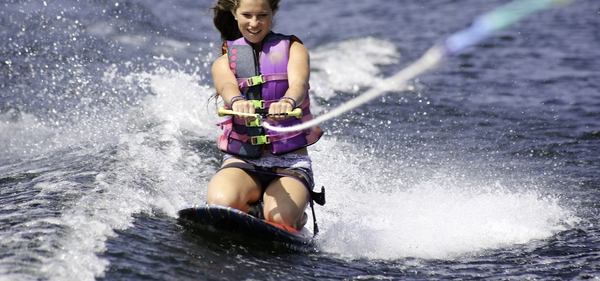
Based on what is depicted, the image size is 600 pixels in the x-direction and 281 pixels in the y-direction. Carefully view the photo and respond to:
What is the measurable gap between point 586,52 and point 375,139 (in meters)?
5.97

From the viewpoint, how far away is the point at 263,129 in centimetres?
548

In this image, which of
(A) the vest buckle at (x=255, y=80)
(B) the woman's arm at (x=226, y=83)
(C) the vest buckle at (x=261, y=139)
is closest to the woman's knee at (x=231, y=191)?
(C) the vest buckle at (x=261, y=139)

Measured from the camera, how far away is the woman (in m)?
5.39

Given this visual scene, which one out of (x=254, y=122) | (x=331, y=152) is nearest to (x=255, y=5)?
(x=254, y=122)

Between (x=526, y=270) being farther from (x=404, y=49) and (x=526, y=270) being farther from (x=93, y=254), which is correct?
(x=404, y=49)

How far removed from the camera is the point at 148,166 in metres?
6.71

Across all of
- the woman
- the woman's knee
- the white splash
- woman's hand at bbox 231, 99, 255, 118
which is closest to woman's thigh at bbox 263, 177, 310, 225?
the woman

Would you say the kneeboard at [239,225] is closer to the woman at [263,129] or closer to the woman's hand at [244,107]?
the woman at [263,129]

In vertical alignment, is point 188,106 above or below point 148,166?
above

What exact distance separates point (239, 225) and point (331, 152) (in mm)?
3224

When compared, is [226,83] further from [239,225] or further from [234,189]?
[239,225]

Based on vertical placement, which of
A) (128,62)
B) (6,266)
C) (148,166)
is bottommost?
(6,266)

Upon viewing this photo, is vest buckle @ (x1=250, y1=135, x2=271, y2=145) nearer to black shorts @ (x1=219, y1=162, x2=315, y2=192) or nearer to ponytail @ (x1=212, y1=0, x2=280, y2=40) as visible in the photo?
black shorts @ (x1=219, y1=162, x2=315, y2=192)

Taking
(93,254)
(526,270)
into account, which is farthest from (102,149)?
(526,270)
